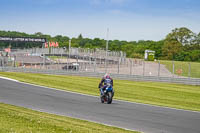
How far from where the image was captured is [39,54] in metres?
64.9

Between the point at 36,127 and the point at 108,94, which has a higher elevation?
the point at 36,127

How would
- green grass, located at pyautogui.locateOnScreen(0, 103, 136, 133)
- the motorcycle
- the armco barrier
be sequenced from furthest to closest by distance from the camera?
1. the armco barrier
2. the motorcycle
3. green grass, located at pyautogui.locateOnScreen(0, 103, 136, 133)

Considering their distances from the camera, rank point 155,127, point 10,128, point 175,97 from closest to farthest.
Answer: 1. point 10,128
2. point 155,127
3. point 175,97

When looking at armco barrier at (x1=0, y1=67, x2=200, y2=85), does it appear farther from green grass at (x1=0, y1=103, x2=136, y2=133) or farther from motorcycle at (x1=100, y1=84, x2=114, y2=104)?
green grass at (x1=0, y1=103, x2=136, y2=133)

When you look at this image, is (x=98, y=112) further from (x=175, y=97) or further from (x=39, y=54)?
(x=39, y=54)

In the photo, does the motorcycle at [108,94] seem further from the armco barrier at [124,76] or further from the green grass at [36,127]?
the armco barrier at [124,76]

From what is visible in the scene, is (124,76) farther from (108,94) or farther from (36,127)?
(36,127)

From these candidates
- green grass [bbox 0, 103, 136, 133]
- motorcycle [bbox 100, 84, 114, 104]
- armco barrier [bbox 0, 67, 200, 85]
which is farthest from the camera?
armco barrier [bbox 0, 67, 200, 85]

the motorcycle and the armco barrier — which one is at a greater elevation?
the motorcycle

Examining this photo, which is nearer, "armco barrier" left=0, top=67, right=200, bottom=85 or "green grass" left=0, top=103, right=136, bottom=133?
"green grass" left=0, top=103, right=136, bottom=133

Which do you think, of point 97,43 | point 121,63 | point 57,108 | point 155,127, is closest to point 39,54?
point 121,63

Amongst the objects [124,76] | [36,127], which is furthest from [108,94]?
[124,76]

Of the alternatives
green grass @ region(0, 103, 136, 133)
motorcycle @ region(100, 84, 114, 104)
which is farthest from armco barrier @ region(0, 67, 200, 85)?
green grass @ region(0, 103, 136, 133)

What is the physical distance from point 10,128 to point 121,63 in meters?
43.2
